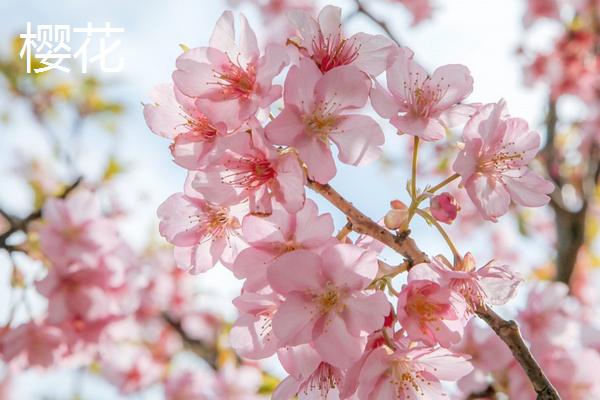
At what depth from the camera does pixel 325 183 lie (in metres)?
1.28

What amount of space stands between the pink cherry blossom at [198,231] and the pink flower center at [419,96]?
0.42 meters

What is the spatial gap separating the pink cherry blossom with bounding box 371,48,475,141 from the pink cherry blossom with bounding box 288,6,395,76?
0.10 ft

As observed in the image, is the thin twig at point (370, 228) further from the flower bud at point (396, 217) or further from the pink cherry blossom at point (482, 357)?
the pink cherry blossom at point (482, 357)

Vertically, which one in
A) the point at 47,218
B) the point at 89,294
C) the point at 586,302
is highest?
the point at 47,218

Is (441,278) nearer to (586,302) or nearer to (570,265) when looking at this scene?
(570,265)

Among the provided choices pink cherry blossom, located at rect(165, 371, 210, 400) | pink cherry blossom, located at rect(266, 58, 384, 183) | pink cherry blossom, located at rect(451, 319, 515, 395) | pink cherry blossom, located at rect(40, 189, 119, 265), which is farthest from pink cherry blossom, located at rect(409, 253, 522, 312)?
pink cherry blossom, located at rect(165, 371, 210, 400)

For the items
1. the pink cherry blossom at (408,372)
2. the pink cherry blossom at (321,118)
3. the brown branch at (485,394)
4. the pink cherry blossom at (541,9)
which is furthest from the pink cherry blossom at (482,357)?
the pink cherry blossom at (541,9)

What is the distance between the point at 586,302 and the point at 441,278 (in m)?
4.40

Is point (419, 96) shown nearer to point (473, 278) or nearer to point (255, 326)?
point (473, 278)

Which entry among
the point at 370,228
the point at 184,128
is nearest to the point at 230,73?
the point at 184,128

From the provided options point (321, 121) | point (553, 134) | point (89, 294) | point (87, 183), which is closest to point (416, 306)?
point (321, 121)

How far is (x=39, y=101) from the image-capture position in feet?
14.6

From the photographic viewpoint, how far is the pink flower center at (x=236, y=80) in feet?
4.40

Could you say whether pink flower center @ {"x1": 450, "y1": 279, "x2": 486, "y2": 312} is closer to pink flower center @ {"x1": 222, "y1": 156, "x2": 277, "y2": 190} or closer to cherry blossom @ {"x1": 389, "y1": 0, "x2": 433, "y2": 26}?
pink flower center @ {"x1": 222, "y1": 156, "x2": 277, "y2": 190}
